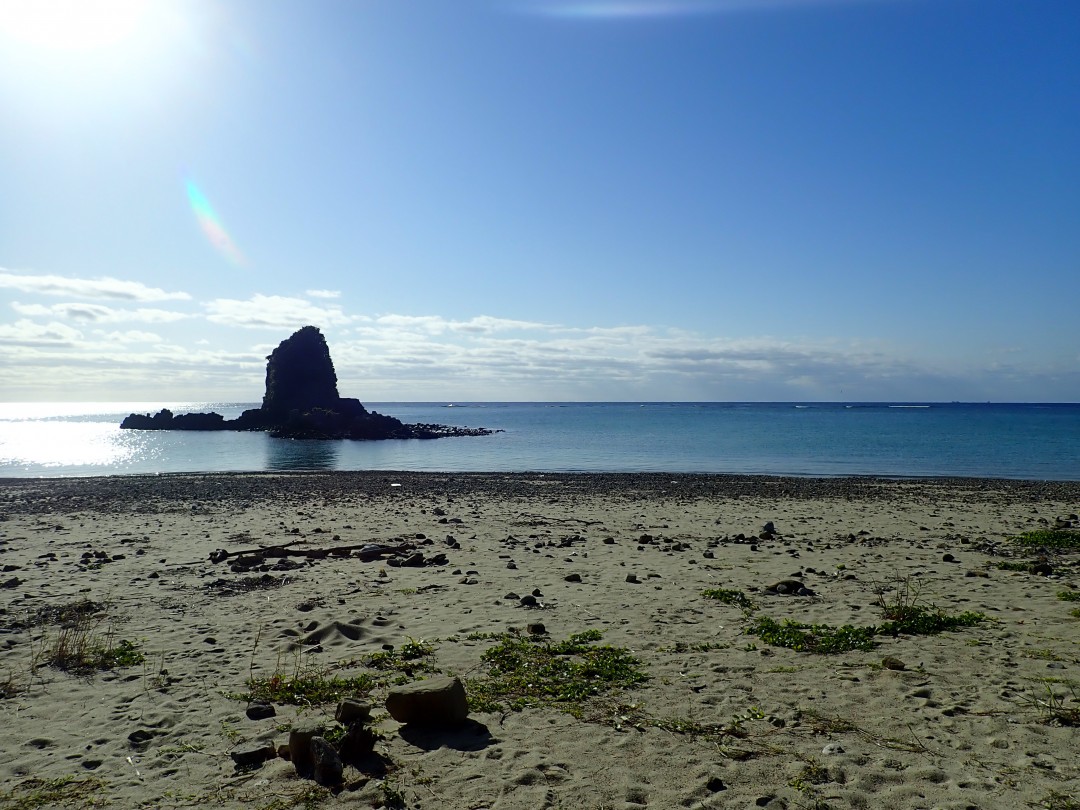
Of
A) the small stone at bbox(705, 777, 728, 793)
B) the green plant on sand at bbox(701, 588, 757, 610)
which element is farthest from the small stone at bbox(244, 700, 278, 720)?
the green plant on sand at bbox(701, 588, 757, 610)

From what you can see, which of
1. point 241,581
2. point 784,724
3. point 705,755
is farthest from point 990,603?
point 241,581

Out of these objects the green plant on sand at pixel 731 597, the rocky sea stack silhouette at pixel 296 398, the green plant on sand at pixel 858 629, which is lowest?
the green plant on sand at pixel 731 597

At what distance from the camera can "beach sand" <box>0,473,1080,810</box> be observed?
5.52m

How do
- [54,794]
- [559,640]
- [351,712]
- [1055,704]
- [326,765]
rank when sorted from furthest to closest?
1. [559,640]
2. [1055,704]
3. [351,712]
4. [326,765]
5. [54,794]

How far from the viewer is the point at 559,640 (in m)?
9.26

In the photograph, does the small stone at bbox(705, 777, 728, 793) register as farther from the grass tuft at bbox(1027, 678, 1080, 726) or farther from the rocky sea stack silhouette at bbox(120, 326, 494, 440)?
the rocky sea stack silhouette at bbox(120, 326, 494, 440)

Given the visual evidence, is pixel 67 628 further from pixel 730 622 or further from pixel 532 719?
pixel 730 622

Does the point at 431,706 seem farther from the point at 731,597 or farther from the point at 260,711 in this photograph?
the point at 731,597

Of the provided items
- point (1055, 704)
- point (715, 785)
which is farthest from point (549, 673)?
point (1055, 704)

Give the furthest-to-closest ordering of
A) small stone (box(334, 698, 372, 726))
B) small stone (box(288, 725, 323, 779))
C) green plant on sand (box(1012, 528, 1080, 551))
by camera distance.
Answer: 1. green plant on sand (box(1012, 528, 1080, 551))
2. small stone (box(334, 698, 372, 726))
3. small stone (box(288, 725, 323, 779))

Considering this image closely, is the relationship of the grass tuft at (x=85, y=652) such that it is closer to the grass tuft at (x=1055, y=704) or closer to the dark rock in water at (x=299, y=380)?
the grass tuft at (x=1055, y=704)

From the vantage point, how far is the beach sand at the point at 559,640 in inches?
217

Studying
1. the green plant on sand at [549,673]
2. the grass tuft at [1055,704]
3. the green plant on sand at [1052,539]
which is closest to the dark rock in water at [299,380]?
the green plant on sand at [1052,539]

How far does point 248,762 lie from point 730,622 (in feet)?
22.2
